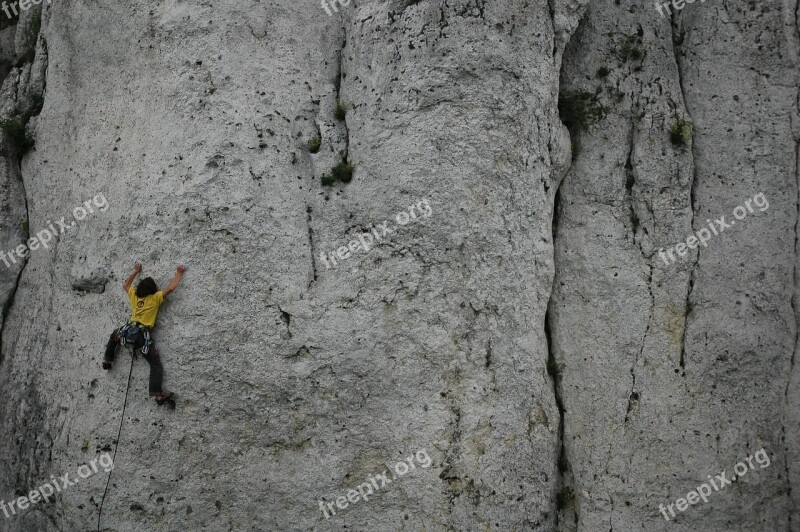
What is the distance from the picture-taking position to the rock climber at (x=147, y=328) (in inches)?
336

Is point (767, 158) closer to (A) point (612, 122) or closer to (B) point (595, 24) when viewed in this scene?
(A) point (612, 122)

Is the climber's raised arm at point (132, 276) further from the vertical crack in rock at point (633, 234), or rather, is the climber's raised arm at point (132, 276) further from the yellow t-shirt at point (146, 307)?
the vertical crack in rock at point (633, 234)

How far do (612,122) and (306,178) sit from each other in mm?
Answer: 5371

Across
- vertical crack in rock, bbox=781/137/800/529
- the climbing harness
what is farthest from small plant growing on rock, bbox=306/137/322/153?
vertical crack in rock, bbox=781/137/800/529
